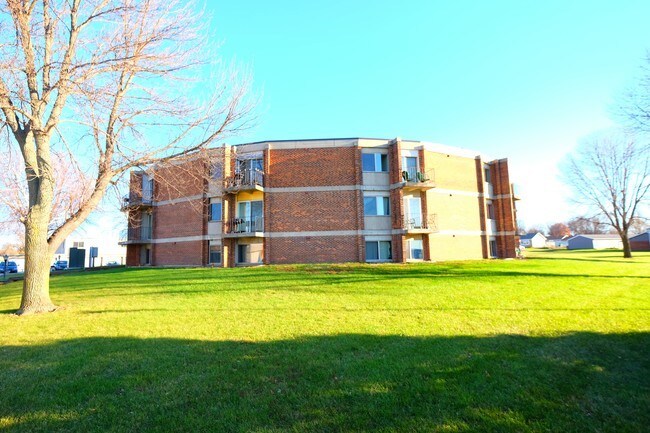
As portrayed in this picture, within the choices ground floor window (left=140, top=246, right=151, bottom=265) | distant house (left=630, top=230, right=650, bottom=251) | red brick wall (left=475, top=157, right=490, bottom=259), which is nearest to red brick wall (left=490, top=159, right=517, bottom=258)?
red brick wall (left=475, top=157, right=490, bottom=259)

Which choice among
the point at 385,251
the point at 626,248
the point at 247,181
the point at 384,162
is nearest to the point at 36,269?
the point at 247,181

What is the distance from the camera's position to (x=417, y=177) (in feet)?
75.9

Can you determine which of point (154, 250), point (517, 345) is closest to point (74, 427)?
point (517, 345)

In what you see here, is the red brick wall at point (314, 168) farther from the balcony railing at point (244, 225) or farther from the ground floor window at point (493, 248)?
the ground floor window at point (493, 248)

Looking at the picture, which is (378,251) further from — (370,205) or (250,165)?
(250,165)

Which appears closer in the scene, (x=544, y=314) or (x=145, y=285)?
(x=544, y=314)

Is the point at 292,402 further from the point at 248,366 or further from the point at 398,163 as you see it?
the point at 398,163

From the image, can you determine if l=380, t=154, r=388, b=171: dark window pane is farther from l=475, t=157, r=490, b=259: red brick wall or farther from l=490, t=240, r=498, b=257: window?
l=490, t=240, r=498, b=257: window

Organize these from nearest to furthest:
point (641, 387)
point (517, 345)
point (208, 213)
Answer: point (641, 387)
point (517, 345)
point (208, 213)

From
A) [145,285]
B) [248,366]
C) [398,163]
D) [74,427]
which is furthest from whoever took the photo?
[398,163]

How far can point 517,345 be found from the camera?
5605 mm

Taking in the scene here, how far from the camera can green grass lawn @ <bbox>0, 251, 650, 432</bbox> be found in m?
3.42

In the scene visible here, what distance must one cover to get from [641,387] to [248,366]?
4.79m

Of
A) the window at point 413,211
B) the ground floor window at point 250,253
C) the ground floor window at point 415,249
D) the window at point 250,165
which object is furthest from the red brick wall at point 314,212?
the ground floor window at point 415,249
